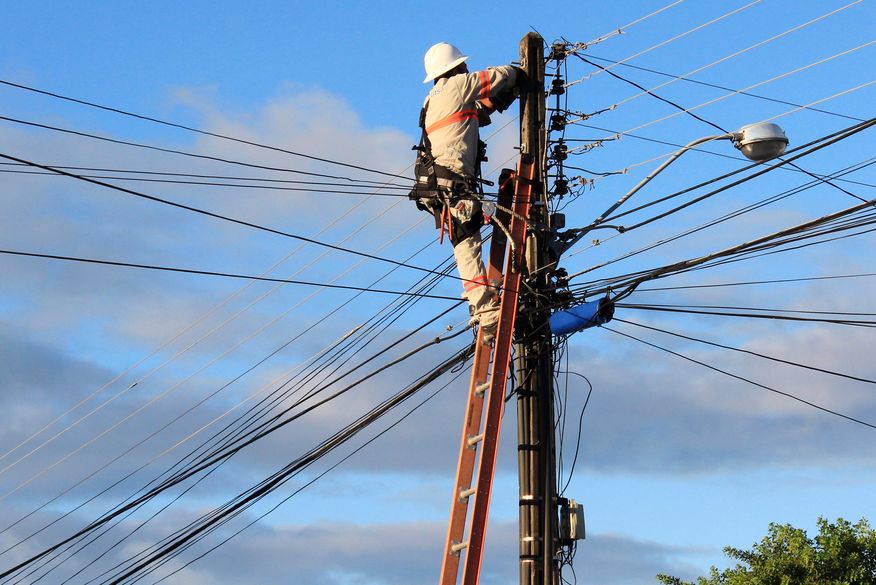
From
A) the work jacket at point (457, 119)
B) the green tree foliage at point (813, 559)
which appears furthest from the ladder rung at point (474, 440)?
the green tree foliage at point (813, 559)

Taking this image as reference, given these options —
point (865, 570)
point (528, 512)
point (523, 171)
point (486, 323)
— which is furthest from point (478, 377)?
point (865, 570)

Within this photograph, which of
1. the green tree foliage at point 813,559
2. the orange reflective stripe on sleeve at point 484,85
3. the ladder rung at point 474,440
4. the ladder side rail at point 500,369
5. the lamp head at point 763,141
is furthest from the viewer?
the green tree foliage at point 813,559

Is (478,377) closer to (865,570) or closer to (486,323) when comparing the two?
(486,323)

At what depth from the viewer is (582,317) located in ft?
39.4

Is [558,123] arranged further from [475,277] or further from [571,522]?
[571,522]

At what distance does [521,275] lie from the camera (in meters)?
12.2

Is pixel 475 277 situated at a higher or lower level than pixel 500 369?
higher

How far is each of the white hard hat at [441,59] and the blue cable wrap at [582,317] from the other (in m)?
2.50

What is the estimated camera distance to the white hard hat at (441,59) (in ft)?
40.7

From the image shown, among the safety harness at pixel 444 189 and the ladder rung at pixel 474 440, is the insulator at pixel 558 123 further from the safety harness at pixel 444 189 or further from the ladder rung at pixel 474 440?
the ladder rung at pixel 474 440

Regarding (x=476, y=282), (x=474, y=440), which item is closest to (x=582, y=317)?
(x=476, y=282)

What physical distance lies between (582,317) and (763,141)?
8.30ft

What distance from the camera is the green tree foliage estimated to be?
2439 cm

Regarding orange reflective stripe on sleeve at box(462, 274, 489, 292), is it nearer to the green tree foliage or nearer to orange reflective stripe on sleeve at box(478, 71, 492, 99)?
orange reflective stripe on sleeve at box(478, 71, 492, 99)
